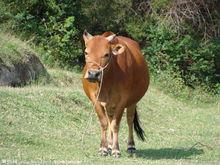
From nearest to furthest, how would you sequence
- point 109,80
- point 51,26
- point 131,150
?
1. point 109,80
2. point 131,150
3. point 51,26

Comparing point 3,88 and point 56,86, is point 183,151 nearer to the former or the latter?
point 3,88

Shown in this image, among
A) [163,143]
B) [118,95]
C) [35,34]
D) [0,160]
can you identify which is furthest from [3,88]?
[35,34]

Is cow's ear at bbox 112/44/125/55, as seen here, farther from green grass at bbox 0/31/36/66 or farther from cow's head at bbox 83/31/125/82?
green grass at bbox 0/31/36/66

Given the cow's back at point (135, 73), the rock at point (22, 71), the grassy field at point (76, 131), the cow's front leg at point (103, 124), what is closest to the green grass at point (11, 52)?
the rock at point (22, 71)

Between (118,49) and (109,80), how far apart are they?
0.53 metres

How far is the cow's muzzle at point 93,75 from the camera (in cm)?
959

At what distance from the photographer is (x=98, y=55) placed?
9922 millimetres

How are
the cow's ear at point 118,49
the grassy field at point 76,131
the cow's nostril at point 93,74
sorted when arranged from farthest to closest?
1. the cow's ear at point 118,49
2. the grassy field at point 76,131
3. the cow's nostril at point 93,74

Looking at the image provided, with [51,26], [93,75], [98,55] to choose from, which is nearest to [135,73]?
[98,55]

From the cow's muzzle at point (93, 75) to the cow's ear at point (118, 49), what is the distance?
75cm

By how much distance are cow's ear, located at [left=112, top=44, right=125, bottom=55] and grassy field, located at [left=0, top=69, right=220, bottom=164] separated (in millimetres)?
1665

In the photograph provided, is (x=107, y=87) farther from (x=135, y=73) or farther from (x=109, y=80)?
(x=135, y=73)

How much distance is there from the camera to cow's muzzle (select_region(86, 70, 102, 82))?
31.4 feet

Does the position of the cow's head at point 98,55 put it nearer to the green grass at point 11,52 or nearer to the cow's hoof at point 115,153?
the cow's hoof at point 115,153
